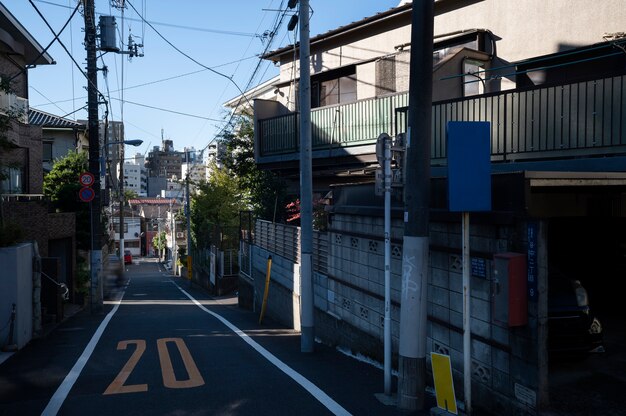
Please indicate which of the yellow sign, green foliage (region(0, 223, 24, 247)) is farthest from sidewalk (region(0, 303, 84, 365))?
the yellow sign

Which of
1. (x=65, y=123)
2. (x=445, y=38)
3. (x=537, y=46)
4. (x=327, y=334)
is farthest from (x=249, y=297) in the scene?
(x=65, y=123)

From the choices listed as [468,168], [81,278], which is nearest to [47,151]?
[81,278]

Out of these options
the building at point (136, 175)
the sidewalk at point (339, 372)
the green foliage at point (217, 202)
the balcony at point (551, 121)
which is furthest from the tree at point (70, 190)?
the building at point (136, 175)

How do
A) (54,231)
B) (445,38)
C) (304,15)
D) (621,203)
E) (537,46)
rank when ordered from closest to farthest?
(621,203), (304,15), (537,46), (445,38), (54,231)

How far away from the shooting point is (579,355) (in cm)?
666

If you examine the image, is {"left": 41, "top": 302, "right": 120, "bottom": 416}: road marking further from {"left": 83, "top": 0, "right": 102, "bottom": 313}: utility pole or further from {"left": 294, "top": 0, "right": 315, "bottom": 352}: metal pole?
{"left": 83, "top": 0, "right": 102, "bottom": 313}: utility pole

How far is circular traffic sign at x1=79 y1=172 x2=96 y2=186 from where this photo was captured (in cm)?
1905

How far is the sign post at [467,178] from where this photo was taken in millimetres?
5711

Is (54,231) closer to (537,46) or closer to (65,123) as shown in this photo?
(65,123)

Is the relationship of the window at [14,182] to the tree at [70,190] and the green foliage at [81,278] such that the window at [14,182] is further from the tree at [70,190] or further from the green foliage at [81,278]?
the green foliage at [81,278]

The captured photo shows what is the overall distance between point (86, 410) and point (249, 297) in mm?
14875

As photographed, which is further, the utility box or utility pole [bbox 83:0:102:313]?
utility pole [bbox 83:0:102:313]

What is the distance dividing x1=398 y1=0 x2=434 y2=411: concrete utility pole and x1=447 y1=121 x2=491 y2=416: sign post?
0.57m

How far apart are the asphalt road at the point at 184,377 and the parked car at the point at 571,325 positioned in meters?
2.12
